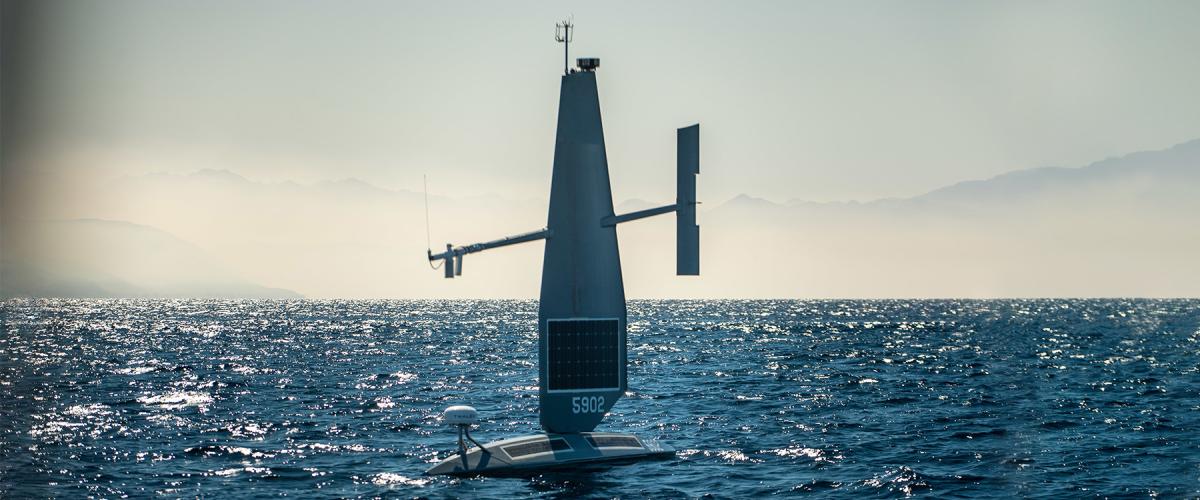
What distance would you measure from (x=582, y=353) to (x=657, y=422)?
53.5 feet

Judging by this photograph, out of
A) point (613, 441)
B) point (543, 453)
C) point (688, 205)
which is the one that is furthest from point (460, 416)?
point (688, 205)

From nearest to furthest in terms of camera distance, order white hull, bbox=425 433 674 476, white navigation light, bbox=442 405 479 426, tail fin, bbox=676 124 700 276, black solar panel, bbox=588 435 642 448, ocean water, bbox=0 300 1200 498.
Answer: white navigation light, bbox=442 405 479 426, white hull, bbox=425 433 674 476, ocean water, bbox=0 300 1200 498, tail fin, bbox=676 124 700 276, black solar panel, bbox=588 435 642 448

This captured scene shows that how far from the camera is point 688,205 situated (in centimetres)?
4150

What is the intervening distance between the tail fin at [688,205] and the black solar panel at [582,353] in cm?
395

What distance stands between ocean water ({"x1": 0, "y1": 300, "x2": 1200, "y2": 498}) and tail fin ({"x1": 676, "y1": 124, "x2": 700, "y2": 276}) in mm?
8012

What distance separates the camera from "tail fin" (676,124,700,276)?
4144 centimetres

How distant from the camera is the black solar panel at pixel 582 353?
141 feet

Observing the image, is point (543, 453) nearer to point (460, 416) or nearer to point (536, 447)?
point (536, 447)

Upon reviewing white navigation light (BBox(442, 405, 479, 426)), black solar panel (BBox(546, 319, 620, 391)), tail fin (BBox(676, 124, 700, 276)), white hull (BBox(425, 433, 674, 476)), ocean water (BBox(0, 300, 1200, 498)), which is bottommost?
ocean water (BBox(0, 300, 1200, 498))

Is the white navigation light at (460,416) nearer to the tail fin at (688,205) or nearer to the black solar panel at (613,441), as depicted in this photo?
the black solar panel at (613,441)

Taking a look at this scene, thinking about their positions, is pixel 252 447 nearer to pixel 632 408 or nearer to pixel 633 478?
pixel 633 478

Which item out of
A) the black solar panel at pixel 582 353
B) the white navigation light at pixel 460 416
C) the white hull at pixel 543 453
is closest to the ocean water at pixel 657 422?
the white hull at pixel 543 453

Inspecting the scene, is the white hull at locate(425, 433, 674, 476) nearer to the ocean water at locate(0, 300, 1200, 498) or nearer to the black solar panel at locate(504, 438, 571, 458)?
the black solar panel at locate(504, 438, 571, 458)

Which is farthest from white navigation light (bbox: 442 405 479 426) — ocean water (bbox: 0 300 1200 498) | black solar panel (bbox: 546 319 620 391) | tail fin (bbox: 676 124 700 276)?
tail fin (bbox: 676 124 700 276)
